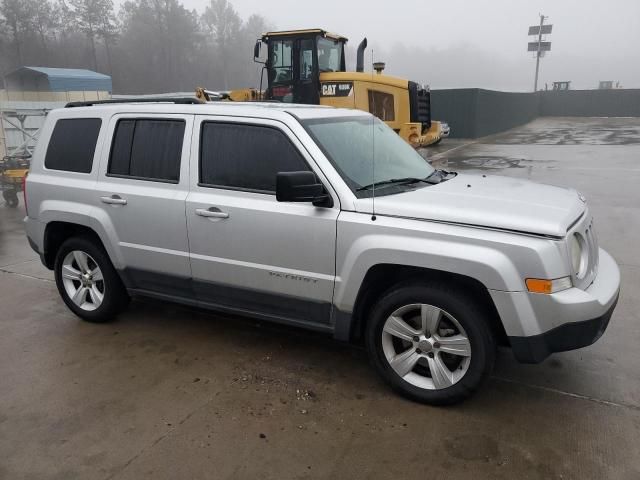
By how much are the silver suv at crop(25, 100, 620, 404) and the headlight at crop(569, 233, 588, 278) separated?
12 mm

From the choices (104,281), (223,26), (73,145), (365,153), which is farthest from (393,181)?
(223,26)

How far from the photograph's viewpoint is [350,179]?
3.54 meters

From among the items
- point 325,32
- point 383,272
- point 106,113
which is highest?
point 325,32

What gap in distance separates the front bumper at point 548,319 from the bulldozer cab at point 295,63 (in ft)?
31.4

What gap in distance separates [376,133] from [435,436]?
2.38m

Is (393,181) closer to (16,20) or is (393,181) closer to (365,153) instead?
(365,153)

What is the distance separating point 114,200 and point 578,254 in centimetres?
331

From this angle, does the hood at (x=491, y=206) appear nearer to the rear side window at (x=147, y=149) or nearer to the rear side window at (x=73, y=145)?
the rear side window at (x=147, y=149)

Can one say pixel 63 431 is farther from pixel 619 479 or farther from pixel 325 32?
pixel 325 32

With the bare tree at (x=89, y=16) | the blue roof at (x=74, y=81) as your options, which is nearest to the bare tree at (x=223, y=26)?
the bare tree at (x=89, y=16)

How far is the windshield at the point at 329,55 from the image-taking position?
1209cm

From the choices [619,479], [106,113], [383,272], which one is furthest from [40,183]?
[619,479]

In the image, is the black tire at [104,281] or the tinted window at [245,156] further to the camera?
the black tire at [104,281]

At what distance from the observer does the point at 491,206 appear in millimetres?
3229
